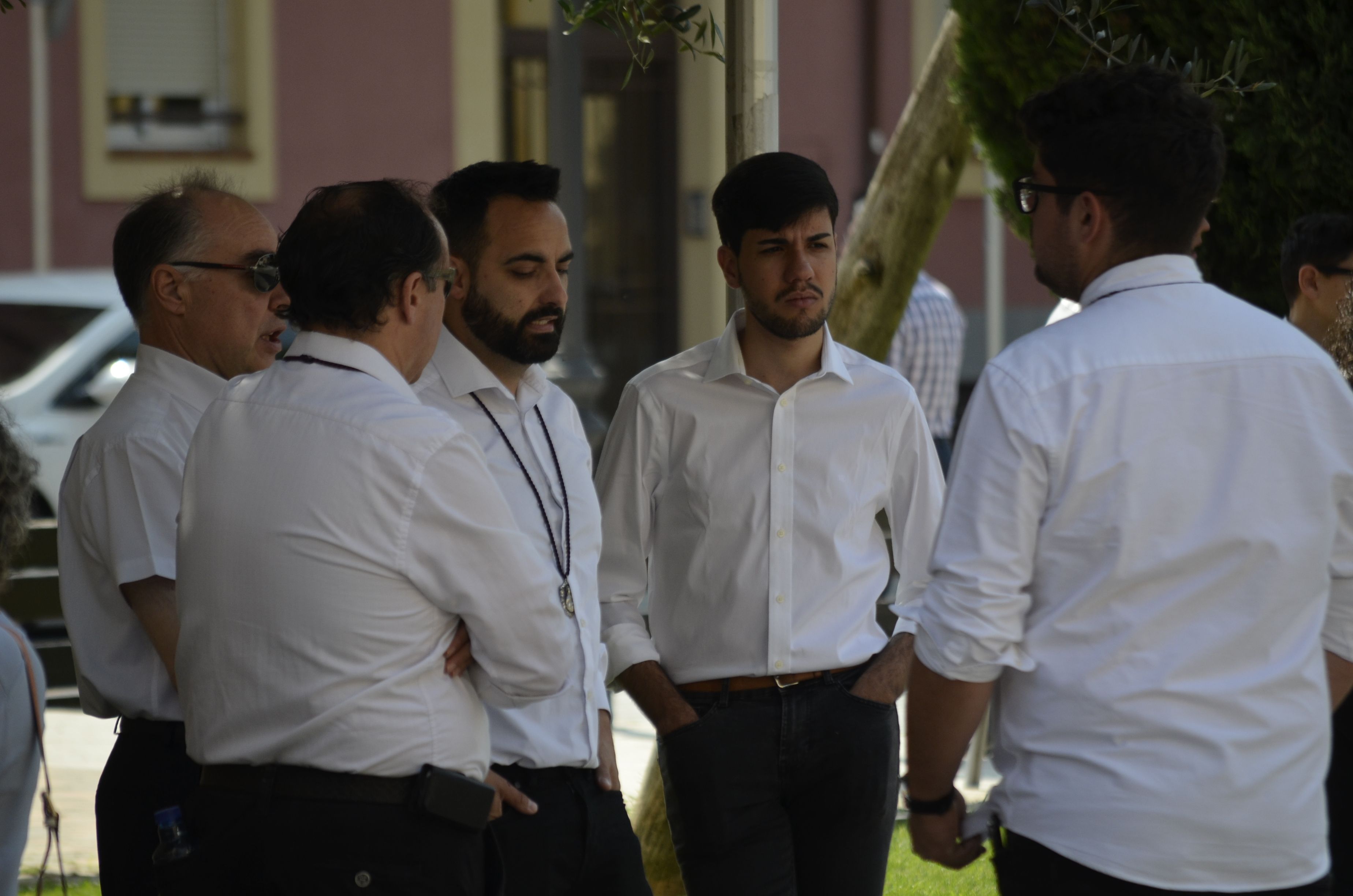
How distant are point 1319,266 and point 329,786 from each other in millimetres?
2622

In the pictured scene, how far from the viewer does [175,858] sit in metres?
2.38

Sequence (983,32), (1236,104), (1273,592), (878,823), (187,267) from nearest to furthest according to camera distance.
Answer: (1273,592) → (187,267) → (878,823) → (1236,104) → (983,32)

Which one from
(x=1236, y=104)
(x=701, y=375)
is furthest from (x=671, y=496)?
(x=1236, y=104)

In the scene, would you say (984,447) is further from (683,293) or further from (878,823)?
(683,293)

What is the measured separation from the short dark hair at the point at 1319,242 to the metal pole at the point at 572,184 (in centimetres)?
519

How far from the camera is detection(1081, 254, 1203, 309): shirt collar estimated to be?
233 centimetres

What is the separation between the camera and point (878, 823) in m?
3.35

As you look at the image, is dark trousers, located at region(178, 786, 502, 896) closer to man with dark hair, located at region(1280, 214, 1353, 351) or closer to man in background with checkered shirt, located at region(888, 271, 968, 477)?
man with dark hair, located at region(1280, 214, 1353, 351)

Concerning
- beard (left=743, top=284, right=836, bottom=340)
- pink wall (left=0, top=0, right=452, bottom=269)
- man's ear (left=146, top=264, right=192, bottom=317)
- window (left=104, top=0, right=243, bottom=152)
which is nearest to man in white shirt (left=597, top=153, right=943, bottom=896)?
beard (left=743, top=284, right=836, bottom=340)

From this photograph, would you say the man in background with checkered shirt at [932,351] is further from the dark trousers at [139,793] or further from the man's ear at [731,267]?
the dark trousers at [139,793]

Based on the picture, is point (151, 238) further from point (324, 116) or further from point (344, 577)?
point (324, 116)

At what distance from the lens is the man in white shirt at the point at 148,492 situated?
280cm

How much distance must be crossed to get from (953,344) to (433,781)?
7607mm

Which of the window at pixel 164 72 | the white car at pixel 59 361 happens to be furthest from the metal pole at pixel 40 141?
the white car at pixel 59 361
